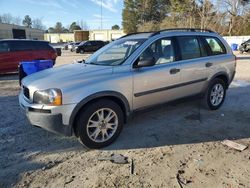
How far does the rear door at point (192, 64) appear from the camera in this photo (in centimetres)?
543

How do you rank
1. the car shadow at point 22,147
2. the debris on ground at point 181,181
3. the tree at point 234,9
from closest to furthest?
the debris on ground at point 181,181 → the car shadow at point 22,147 → the tree at point 234,9

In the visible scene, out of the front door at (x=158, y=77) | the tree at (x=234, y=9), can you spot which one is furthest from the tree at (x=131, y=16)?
the front door at (x=158, y=77)

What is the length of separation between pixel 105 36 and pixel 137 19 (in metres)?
17.2

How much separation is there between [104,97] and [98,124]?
43 cm

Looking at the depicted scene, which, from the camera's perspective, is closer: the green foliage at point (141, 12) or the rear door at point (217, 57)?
the rear door at point (217, 57)

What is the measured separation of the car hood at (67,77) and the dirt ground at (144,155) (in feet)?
3.40

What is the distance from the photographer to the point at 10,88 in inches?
382

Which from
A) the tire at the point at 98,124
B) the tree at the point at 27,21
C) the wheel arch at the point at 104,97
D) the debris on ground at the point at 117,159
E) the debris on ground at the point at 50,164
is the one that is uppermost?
the tree at the point at 27,21

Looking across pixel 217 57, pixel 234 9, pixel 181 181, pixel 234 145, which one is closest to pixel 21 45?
pixel 217 57

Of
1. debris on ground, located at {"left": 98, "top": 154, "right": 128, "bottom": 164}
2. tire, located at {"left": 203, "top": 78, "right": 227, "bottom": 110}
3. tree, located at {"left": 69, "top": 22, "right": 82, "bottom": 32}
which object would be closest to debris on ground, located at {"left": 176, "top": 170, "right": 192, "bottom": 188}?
debris on ground, located at {"left": 98, "top": 154, "right": 128, "bottom": 164}

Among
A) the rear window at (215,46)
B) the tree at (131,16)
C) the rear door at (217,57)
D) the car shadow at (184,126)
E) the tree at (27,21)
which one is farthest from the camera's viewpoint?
the tree at (27,21)

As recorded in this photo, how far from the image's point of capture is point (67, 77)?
167 inches

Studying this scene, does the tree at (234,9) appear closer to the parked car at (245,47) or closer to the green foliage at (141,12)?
the parked car at (245,47)

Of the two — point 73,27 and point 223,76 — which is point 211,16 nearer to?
point 223,76
